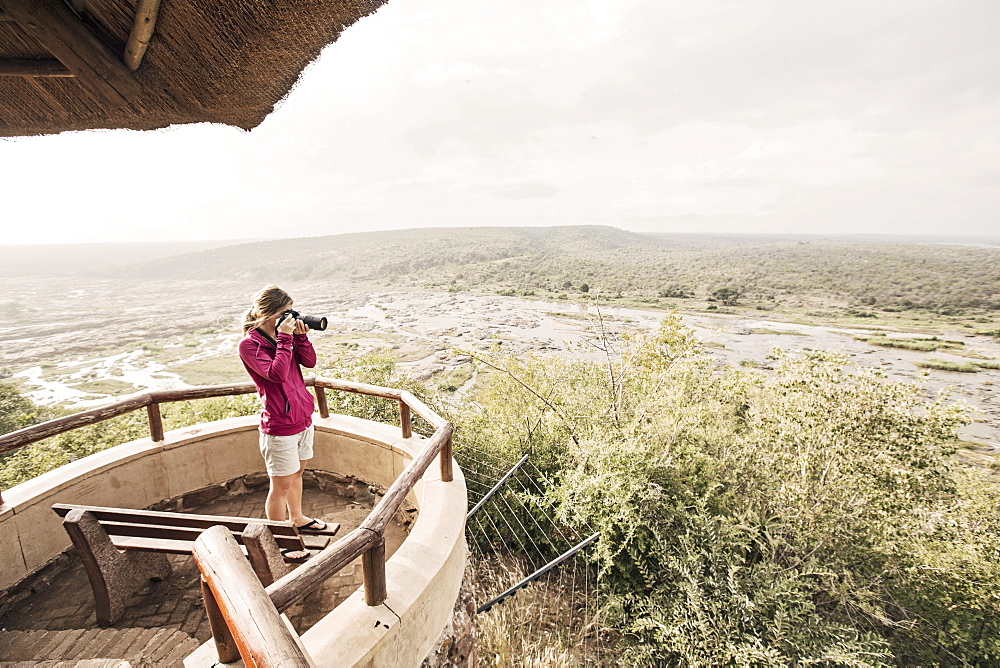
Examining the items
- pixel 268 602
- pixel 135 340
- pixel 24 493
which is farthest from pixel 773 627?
pixel 135 340

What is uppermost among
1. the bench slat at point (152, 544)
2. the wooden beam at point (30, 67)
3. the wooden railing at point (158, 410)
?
the wooden beam at point (30, 67)

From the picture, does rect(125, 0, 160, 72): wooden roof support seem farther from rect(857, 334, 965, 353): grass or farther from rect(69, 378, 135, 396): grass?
rect(857, 334, 965, 353): grass

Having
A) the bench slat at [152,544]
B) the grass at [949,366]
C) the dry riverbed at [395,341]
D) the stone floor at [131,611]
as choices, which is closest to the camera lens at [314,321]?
the bench slat at [152,544]

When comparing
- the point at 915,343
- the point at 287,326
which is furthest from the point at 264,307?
the point at 915,343

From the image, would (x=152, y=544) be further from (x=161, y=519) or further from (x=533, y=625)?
(x=533, y=625)

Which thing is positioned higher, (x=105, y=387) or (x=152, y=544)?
(x=152, y=544)

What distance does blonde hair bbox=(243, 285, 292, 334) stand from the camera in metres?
2.61

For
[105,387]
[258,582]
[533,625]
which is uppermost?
[258,582]

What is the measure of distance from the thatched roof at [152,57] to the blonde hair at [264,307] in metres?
1.20

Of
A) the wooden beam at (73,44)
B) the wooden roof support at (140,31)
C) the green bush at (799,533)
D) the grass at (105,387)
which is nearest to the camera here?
the wooden beam at (73,44)

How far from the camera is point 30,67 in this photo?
1.95 m

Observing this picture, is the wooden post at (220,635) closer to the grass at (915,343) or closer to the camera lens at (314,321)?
the camera lens at (314,321)

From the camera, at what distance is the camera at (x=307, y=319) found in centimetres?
264

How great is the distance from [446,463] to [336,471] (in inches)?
60.0
